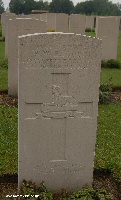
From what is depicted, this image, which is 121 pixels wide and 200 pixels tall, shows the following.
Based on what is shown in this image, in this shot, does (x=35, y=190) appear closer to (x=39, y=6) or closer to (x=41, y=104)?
(x=41, y=104)

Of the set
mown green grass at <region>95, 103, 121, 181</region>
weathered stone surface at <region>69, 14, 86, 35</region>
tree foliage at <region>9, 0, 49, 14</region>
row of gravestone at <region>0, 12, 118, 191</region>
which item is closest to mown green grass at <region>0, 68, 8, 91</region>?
mown green grass at <region>95, 103, 121, 181</region>

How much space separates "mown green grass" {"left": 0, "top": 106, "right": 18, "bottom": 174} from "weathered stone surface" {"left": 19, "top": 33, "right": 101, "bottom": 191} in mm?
853

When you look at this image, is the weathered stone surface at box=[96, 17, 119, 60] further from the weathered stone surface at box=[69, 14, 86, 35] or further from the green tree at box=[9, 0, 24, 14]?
the green tree at box=[9, 0, 24, 14]

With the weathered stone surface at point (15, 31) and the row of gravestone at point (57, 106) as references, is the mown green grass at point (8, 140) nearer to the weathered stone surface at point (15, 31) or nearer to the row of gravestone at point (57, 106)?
the row of gravestone at point (57, 106)

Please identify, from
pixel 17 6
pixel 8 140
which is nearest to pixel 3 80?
pixel 8 140

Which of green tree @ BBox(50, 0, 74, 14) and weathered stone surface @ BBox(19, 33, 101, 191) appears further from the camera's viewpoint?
green tree @ BBox(50, 0, 74, 14)

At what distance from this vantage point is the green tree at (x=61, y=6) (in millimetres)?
80325

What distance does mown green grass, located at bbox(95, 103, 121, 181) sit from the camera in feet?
16.3

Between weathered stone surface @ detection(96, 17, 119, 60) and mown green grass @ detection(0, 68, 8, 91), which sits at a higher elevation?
Result: weathered stone surface @ detection(96, 17, 119, 60)

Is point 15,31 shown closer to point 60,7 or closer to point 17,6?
point 17,6

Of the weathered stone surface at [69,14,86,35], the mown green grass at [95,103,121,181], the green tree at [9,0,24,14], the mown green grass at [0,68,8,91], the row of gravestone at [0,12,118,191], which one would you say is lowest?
the mown green grass at [95,103,121,181]

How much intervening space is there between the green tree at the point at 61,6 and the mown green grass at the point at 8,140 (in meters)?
73.6

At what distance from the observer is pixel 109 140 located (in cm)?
605

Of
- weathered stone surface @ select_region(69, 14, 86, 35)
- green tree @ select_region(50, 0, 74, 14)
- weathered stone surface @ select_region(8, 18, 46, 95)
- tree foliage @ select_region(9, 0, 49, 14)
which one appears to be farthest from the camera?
green tree @ select_region(50, 0, 74, 14)
